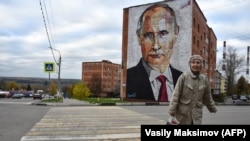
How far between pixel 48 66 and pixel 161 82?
61.7 feet

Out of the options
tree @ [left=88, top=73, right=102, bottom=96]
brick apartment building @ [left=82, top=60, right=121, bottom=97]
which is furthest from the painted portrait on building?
brick apartment building @ [left=82, top=60, right=121, bottom=97]

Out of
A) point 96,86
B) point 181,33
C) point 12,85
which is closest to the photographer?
point 181,33

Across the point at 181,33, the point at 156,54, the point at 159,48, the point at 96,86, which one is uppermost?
the point at 181,33

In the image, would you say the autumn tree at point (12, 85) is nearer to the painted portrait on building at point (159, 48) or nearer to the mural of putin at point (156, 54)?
the painted portrait on building at point (159, 48)

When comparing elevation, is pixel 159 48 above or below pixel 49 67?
above

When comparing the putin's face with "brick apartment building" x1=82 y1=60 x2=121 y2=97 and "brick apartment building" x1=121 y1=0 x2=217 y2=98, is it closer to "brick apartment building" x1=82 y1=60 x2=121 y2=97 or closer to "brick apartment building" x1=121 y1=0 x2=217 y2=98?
"brick apartment building" x1=121 y1=0 x2=217 y2=98

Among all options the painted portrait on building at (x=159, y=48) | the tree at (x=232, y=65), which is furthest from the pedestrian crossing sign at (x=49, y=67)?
the tree at (x=232, y=65)

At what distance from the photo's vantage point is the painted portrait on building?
4725 centimetres

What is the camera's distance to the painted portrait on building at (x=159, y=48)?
4725 cm

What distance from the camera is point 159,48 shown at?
4819 cm

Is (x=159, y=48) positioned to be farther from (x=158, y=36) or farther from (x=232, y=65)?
(x=232, y=65)

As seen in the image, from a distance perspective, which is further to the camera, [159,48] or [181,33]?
[159,48]

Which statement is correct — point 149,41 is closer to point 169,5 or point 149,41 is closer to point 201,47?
point 169,5

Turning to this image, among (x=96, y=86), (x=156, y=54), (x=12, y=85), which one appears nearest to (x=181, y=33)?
(x=156, y=54)
